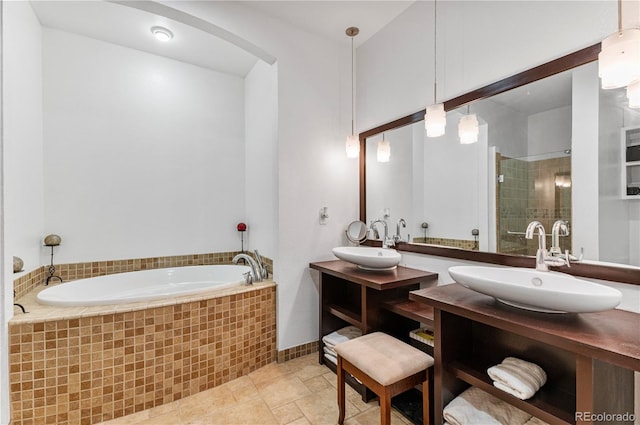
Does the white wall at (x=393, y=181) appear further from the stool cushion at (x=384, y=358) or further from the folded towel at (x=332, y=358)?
the folded towel at (x=332, y=358)

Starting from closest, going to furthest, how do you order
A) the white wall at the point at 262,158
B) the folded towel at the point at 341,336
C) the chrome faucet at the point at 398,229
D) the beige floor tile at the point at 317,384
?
the beige floor tile at the point at 317,384 → the folded towel at the point at 341,336 → the chrome faucet at the point at 398,229 → the white wall at the point at 262,158

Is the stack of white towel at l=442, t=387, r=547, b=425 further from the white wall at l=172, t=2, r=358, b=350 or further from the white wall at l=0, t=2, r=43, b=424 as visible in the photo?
the white wall at l=0, t=2, r=43, b=424

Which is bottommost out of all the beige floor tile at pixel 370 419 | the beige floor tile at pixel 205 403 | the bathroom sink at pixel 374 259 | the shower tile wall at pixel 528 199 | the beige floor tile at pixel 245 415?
the beige floor tile at pixel 205 403

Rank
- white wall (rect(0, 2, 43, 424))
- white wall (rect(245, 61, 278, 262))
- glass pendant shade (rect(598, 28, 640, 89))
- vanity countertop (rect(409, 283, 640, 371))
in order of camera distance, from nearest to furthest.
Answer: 1. vanity countertop (rect(409, 283, 640, 371))
2. glass pendant shade (rect(598, 28, 640, 89))
3. white wall (rect(0, 2, 43, 424))
4. white wall (rect(245, 61, 278, 262))

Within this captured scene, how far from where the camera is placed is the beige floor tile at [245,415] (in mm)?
1704

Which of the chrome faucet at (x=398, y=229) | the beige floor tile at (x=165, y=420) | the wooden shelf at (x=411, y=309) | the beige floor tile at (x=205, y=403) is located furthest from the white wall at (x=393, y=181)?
the beige floor tile at (x=165, y=420)

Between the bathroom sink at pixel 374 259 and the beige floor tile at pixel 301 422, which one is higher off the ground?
the bathroom sink at pixel 374 259

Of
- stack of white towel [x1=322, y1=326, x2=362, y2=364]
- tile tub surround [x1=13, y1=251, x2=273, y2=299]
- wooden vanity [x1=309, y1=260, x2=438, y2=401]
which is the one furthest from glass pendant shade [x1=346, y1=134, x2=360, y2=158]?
stack of white towel [x1=322, y1=326, x2=362, y2=364]

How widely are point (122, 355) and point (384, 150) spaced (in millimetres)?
2440

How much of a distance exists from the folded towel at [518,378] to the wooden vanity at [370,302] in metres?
0.43

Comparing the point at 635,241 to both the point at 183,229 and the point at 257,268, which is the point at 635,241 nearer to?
the point at 257,268

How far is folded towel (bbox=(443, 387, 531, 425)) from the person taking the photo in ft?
4.23

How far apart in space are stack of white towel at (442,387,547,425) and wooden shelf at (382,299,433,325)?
1.27 ft

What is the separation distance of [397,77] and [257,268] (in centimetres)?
202
